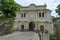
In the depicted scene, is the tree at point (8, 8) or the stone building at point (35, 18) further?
the stone building at point (35, 18)

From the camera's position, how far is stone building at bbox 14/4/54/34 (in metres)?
42.7

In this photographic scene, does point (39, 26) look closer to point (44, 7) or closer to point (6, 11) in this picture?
point (44, 7)

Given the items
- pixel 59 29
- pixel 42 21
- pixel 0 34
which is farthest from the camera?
pixel 42 21

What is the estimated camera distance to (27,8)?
44594 millimetres

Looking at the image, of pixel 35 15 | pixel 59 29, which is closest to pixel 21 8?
pixel 35 15

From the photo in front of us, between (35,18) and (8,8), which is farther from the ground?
(8,8)

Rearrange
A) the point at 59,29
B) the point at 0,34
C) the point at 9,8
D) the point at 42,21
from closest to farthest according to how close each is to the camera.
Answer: the point at 59,29
the point at 0,34
the point at 9,8
the point at 42,21

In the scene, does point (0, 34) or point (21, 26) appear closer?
point (0, 34)

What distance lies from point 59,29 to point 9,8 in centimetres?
2713

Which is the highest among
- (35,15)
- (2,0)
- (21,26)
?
(2,0)

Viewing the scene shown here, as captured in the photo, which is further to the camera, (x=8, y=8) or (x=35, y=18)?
(x=35, y=18)

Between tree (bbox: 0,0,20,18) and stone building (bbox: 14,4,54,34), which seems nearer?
tree (bbox: 0,0,20,18)

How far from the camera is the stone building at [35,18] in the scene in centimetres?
4273

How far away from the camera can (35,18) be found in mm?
43844
